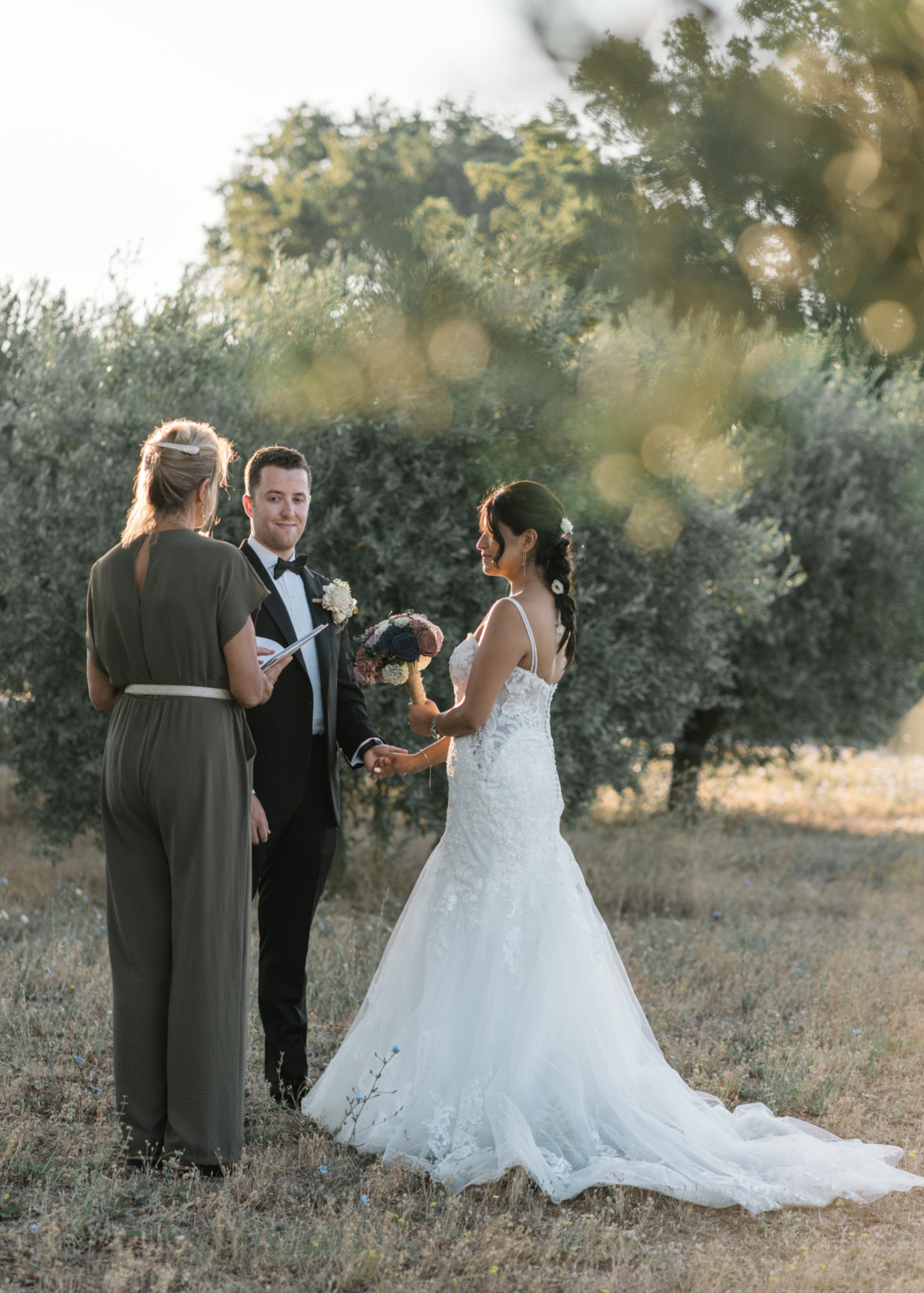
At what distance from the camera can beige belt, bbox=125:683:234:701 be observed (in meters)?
3.79

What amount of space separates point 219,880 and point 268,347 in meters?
6.10

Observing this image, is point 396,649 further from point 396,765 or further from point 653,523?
point 653,523

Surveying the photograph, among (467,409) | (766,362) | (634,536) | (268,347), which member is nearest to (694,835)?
(634,536)

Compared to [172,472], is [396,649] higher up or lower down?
lower down

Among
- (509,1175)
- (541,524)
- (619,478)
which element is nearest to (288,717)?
(541,524)

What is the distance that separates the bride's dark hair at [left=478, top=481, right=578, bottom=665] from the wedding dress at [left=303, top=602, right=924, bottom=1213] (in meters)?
0.24

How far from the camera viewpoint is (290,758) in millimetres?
4426

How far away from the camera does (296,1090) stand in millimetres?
4625

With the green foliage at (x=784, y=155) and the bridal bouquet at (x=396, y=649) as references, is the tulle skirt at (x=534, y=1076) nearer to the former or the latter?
the bridal bouquet at (x=396, y=649)

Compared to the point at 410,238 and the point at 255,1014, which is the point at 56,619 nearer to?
the point at 255,1014

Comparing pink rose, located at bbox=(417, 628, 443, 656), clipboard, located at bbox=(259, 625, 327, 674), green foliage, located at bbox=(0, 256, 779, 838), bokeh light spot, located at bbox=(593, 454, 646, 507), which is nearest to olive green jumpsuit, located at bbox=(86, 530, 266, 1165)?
clipboard, located at bbox=(259, 625, 327, 674)

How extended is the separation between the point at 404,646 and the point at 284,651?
60 cm

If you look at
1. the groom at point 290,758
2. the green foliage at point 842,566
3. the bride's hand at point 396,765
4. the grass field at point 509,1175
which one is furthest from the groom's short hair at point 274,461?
the green foliage at point 842,566

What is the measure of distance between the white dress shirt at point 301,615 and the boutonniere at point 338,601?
0.08 meters
